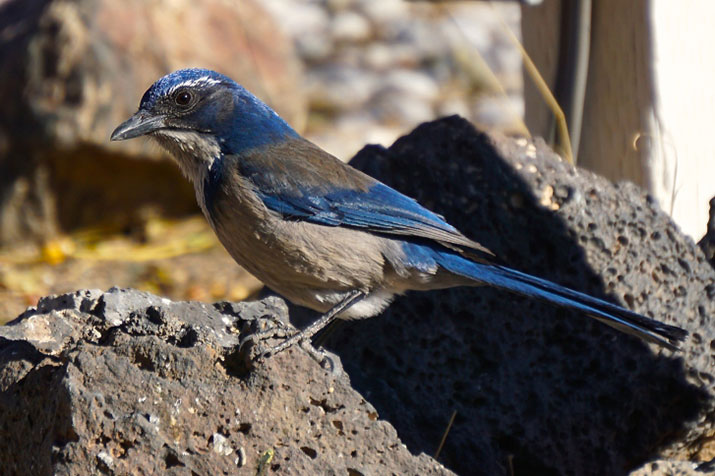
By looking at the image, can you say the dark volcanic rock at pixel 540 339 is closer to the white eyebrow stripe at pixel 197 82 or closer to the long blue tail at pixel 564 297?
the long blue tail at pixel 564 297

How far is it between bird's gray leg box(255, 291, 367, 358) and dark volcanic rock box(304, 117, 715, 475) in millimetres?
220

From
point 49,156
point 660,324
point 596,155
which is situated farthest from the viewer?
point 49,156

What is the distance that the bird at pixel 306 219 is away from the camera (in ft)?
14.0

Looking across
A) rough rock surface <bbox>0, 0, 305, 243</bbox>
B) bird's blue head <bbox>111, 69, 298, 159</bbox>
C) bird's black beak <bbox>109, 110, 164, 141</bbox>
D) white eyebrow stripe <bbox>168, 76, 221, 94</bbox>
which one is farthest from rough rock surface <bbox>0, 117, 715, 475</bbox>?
rough rock surface <bbox>0, 0, 305, 243</bbox>

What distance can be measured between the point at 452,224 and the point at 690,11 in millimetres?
1572

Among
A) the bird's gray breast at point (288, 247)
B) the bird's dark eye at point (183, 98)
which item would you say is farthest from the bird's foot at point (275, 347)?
the bird's dark eye at point (183, 98)

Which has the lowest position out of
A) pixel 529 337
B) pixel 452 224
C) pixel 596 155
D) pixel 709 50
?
pixel 529 337

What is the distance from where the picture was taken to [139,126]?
4496 mm

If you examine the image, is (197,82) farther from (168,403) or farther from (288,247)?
(168,403)

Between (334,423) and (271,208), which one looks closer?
(334,423)

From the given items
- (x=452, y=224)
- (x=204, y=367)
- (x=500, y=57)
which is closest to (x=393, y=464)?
(x=204, y=367)

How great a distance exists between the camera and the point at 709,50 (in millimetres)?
5145

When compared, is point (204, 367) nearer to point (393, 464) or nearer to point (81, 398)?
point (81, 398)

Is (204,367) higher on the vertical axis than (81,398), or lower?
higher
